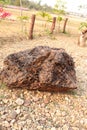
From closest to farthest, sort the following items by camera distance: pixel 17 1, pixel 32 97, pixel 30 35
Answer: pixel 32 97, pixel 30 35, pixel 17 1

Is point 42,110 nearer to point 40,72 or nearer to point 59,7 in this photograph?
point 40,72

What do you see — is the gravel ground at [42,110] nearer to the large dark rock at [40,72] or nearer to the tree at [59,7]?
the large dark rock at [40,72]

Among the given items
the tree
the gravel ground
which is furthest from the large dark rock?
the tree

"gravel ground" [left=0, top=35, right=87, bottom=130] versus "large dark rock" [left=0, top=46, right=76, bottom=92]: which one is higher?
"large dark rock" [left=0, top=46, right=76, bottom=92]

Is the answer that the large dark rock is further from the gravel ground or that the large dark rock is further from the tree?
the tree

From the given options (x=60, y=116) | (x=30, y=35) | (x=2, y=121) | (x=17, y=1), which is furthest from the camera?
(x=17, y=1)

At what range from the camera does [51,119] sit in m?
4.86

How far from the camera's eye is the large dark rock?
5.20 m

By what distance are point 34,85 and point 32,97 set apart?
9.2 inches

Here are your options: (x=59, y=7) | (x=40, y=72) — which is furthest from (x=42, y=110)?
(x=59, y=7)

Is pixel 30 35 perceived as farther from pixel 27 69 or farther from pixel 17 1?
pixel 17 1

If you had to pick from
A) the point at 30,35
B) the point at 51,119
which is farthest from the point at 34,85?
the point at 30,35

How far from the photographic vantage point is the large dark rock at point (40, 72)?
520cm

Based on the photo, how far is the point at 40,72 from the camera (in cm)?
526
